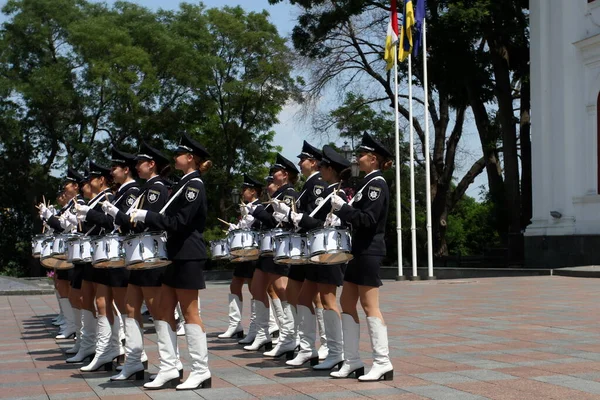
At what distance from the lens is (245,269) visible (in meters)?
13.3

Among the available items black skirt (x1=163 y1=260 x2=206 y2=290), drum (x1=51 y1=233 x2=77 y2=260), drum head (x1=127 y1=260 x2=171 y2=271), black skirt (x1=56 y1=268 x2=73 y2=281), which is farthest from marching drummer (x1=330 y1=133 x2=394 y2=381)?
black skirt (x1=56 y1=268 x2=73 y2=281)

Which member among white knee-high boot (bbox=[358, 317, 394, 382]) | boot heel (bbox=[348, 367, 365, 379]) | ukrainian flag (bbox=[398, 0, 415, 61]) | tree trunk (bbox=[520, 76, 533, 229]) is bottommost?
boot heel (bbox=[348, 367, 365, 379])

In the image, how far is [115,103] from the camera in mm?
47844

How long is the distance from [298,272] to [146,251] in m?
2.57

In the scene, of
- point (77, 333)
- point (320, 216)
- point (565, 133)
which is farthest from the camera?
point (565, 133)

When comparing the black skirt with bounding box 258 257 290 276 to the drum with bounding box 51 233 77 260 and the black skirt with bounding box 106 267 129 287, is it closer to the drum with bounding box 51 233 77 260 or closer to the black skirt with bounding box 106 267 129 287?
the black skirt with bounding box 106 267 129 287

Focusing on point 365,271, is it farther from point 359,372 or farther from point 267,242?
point 267,242

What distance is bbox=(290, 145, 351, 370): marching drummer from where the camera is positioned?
395 inches

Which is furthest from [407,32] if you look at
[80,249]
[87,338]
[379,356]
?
[379,356]

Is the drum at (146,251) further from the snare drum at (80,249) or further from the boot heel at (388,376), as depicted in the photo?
the boot heel at (388,376)

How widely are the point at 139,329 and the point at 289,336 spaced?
233 cm

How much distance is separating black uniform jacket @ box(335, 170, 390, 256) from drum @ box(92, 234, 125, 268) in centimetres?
219

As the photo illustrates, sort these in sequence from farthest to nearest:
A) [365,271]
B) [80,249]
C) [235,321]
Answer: [235,321], [80,249], [365,271]

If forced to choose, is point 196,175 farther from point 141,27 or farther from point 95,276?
point 141,27
